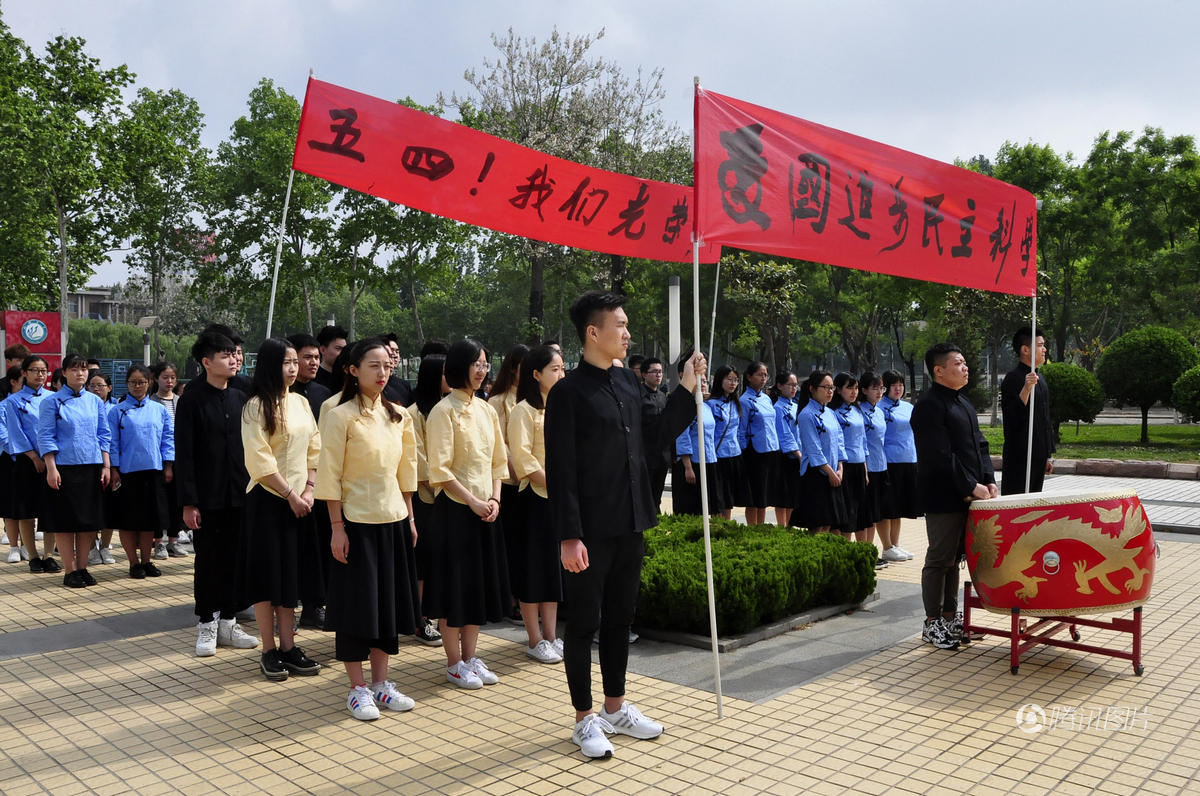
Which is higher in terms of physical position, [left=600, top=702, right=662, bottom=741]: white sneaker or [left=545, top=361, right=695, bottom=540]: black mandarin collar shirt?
[left=545, top=361, right=695, bottom=540]: black mandarin collar shirt

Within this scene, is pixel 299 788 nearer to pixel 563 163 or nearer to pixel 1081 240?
pixel 563 163

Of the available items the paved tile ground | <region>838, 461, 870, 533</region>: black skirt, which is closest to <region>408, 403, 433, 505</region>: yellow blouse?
the paved tile ground

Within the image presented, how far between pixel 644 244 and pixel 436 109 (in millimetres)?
21638

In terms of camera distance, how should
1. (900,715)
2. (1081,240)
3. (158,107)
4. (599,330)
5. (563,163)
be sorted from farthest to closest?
(158,107)
(1081,240)
(563,163)
(900,715)
(599,330)

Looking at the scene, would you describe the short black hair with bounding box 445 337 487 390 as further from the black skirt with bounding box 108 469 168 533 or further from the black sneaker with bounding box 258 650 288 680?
the black skirt with bounding box 108 469 168 533

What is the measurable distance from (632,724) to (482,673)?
1179 mm

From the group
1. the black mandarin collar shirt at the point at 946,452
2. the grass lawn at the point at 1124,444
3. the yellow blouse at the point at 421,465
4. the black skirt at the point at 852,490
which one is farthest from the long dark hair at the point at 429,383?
the grass lawn at the point at 1124,444

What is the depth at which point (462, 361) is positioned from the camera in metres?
5.12

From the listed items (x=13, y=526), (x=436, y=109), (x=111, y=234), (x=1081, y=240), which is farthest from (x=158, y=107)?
(x=1081, y=240)

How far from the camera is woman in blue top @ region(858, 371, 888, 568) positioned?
8836 mm

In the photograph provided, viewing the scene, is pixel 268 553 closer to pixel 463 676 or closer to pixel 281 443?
pixel 281 443

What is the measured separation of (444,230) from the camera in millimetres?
29188

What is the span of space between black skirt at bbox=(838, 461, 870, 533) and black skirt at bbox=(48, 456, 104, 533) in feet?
20.7

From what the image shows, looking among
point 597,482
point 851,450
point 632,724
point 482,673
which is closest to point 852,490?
point 851,450
